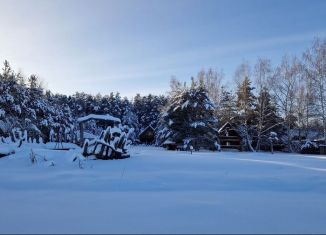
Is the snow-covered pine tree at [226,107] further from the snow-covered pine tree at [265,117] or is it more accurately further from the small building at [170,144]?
the small building at [170,144]

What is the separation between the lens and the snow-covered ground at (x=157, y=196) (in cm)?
461

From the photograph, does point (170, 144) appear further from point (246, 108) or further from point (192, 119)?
point (246, 108)

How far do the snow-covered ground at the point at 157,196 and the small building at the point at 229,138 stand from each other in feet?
97.5

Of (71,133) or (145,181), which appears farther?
(71,133)

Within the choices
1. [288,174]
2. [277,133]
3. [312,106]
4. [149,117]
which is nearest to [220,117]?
[277,133]

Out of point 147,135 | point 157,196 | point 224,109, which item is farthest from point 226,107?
point 157,196

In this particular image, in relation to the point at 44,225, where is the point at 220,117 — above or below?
above

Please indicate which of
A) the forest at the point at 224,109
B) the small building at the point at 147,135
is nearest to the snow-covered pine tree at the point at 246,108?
the forest at the point at 224,109

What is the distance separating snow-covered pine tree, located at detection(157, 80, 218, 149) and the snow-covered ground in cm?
2062

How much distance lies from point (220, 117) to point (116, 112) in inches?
990

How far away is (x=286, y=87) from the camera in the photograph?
33250 millimetres

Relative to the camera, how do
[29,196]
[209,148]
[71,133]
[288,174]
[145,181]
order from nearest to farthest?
[29,196], [145,181], [288,174], [71,133], [209,148]

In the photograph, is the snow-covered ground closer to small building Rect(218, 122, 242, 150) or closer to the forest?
the forest

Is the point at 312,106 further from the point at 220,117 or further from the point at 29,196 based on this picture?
the point at 29,196
